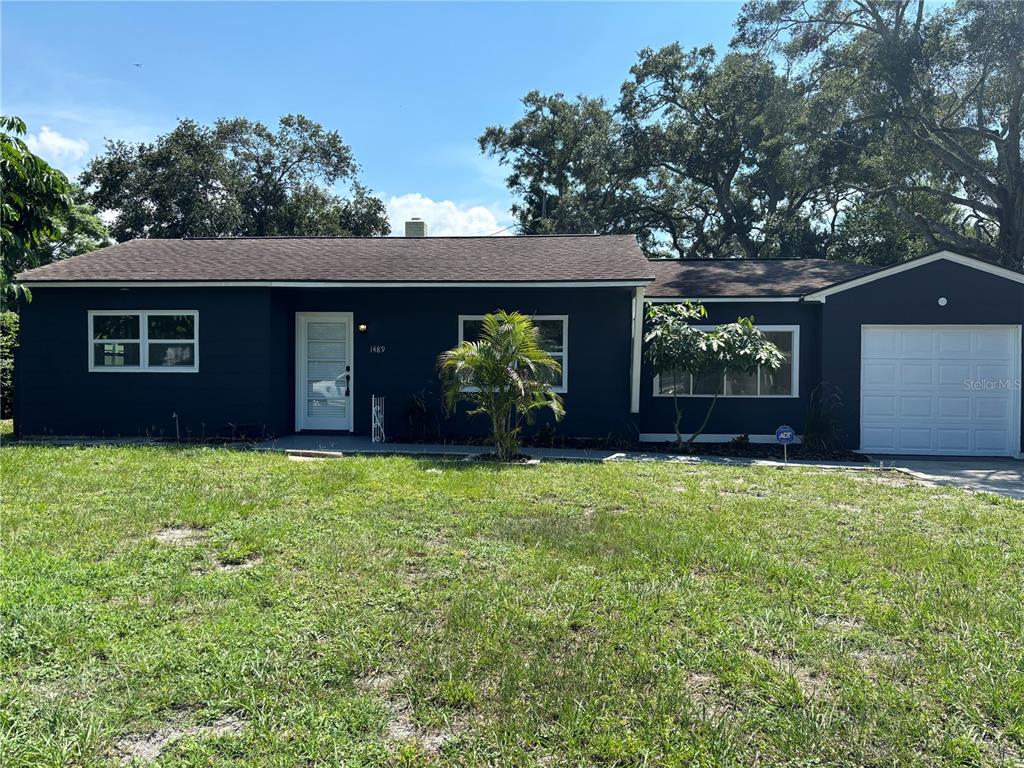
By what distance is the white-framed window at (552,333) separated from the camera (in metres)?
11.8

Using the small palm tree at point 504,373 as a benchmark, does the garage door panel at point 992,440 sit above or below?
below

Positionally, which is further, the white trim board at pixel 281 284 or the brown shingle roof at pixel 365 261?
the brown shingle roof at pixel 365 261

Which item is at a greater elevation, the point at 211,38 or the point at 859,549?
the point at 211,38

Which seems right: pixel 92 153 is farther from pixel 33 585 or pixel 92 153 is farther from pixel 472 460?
pixel 33 585

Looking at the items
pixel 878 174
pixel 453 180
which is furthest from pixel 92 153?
pixel 878 174

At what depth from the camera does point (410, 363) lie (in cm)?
1202

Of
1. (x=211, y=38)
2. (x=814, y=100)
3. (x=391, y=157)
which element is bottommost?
(x=211, y=38)

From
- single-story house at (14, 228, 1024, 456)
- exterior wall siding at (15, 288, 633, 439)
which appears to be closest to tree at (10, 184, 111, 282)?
single-story house at (14, 228, 1024, 456)

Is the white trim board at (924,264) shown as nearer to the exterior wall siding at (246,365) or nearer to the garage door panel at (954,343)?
the garage door panel at (954,343)

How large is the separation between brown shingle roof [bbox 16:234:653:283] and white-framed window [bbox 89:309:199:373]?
0.71 meters

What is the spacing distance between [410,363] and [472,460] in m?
3.21

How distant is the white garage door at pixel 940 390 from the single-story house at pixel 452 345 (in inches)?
1.0

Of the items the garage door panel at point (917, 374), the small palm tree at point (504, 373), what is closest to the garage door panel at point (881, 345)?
the garage door panel at point (917, 374)

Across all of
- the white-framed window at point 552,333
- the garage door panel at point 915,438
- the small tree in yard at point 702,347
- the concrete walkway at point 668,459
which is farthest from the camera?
the white-framed window at point 552,333
